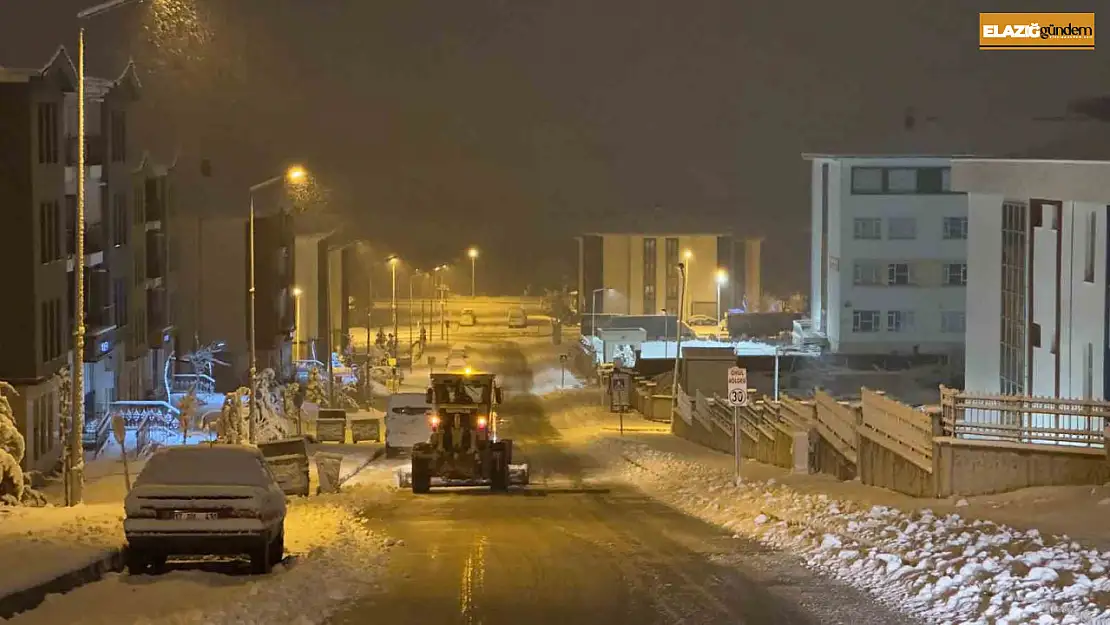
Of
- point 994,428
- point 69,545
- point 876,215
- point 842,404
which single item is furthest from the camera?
point 876,215

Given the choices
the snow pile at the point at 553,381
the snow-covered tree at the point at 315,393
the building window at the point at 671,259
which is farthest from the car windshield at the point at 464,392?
the building window at the point at 671,259

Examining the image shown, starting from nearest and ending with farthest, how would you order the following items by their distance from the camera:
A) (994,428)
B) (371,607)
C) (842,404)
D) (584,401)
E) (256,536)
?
1. (371,607)
2. (256,536)
3. (994,428)
4. (842,404)
5. (584,401)

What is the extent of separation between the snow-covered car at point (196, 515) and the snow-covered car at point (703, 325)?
89.2 meters

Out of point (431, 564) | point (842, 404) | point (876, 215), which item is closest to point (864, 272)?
point (876, 215)

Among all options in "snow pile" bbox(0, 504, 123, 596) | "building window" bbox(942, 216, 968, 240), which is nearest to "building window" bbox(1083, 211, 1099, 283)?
"snow pile" bbox(0, 504, 123, 596)

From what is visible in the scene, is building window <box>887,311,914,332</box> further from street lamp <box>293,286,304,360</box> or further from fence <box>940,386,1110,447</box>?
fence <box>940,386,1110,447</box>

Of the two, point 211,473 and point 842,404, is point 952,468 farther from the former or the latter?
point 211,473

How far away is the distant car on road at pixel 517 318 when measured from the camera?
138750mm

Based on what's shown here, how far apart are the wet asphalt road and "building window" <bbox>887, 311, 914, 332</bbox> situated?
65.8 meters

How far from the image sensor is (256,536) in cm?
1652

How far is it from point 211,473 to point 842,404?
1733cm

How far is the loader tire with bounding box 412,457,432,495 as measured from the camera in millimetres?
31250

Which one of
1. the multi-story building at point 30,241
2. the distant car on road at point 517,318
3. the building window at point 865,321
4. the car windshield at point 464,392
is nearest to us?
the car windshield at point 464,392

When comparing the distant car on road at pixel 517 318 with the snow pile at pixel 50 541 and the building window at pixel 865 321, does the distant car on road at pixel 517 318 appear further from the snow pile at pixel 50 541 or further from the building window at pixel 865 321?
the snow pile at pixel 50 541
